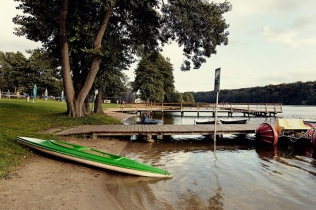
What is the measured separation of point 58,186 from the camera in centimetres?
510

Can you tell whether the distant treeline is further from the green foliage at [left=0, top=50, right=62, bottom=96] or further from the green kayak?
the green kayak

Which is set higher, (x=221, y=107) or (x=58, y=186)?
(x=221, y=107)

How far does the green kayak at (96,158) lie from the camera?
615cm

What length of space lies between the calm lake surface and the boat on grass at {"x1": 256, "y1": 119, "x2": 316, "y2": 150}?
1.43 m

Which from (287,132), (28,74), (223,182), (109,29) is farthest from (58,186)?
(28,74)

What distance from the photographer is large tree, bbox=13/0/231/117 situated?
14.3 meters

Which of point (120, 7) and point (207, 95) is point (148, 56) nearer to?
point (120, 7)

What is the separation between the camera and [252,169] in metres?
7.67

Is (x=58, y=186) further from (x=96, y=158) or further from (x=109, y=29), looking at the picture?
(x=109, y=29)

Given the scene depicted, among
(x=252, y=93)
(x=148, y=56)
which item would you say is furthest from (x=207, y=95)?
(x=148, y=56)

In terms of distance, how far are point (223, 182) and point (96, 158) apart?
386 centimetres

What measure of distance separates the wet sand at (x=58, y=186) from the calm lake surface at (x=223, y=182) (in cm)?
44

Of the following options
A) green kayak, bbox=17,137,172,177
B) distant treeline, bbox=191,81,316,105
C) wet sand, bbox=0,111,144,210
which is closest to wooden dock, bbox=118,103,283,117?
green kayak, bbox=17,137,172,177

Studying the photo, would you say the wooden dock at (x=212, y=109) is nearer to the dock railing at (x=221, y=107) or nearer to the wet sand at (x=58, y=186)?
the dock railing at (x=221, y=107)
